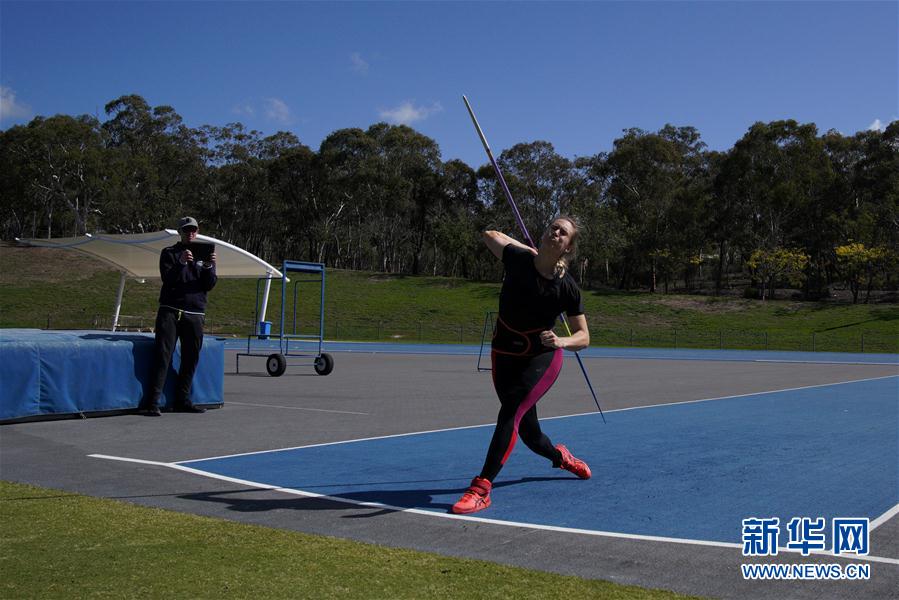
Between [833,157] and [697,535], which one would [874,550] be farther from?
[833,157]

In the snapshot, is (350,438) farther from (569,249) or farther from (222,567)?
(222,567)

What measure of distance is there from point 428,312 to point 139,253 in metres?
45.1

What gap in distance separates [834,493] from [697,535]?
1848 mm

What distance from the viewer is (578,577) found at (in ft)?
13.8

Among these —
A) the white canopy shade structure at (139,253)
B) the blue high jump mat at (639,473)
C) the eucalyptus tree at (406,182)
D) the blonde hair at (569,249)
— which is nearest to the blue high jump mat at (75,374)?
the blue high jump mat at (639,473)

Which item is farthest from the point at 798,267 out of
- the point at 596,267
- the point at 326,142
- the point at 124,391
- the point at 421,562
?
the point at 421,562

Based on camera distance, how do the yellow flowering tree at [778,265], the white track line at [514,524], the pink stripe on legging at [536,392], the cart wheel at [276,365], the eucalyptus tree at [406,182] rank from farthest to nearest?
the eucalyptus tree at [406,182], the yellow flowering tree at [778,265], the cart wheel at [276,365], the pink stripe on legging at [536,392], the white track line at [514,524]

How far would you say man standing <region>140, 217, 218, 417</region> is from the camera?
11.0 meters

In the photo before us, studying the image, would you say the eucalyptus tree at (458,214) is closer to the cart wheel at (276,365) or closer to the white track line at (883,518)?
the cart wheel at (276,365)

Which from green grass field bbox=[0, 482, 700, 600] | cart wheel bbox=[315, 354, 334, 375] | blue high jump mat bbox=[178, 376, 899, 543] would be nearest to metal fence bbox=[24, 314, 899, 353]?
cart wheel bbox=[315, 354, 334, 375]

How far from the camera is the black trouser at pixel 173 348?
433 inches

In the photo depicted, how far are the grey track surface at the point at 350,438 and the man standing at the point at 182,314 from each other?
0.46 meters

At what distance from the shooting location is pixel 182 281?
11.2 m

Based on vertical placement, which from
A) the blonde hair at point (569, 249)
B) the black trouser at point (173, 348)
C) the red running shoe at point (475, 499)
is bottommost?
the red running shoe at point (475, 499)
